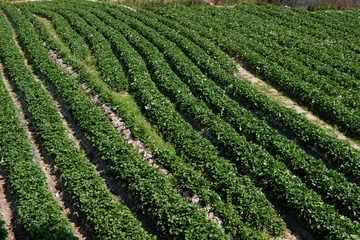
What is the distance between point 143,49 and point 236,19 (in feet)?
39.6

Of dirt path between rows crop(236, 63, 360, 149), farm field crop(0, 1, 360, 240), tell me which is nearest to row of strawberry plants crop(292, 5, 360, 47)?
farm field crop(0, 1, 360, 240)

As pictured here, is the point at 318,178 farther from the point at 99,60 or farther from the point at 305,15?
the point at 305,15

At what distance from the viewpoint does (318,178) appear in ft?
35.1

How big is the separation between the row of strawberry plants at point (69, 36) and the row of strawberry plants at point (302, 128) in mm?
9303

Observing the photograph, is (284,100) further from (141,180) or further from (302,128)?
(141,180)

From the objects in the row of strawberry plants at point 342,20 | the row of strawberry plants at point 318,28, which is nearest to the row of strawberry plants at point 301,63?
the row of strawberry plants at point 318,28

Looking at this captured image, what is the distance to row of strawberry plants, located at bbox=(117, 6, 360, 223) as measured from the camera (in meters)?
10.1

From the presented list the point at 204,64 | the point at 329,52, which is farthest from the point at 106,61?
the point at 329,52

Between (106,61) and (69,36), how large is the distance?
5874 mm

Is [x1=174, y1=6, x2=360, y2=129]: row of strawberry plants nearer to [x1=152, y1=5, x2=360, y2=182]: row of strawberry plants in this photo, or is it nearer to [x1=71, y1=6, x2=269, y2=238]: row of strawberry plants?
[x1=152, y1=5, x2=360, y2=182]: row of strawberry plants

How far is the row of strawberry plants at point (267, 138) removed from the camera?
1013 cm

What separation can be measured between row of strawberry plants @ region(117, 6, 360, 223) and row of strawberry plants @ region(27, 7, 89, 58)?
565 cm

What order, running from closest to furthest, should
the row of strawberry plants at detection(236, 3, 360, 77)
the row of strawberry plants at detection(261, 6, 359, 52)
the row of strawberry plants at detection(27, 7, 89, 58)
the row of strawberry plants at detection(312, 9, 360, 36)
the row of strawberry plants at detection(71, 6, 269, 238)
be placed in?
the row of strawberry plants at detection(71, 6, 269, 238)
the row of strawberry plants at detection(236, 3, 360, 77)
the row of strawberry plants at detection(27, 7, 89, 58)
the row of strawberry plants at detection(261, 6, 359, 52)
the row of strawberry plants at detection(312, 9, 360, 36)

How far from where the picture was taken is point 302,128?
1338cm
